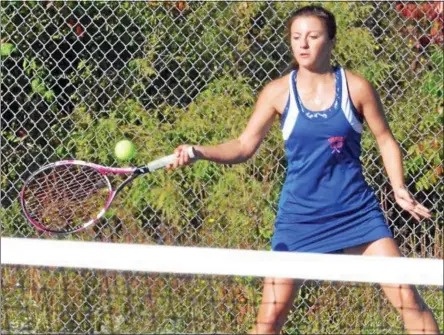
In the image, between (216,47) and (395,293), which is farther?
(216,47)

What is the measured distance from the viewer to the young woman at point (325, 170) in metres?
4.21

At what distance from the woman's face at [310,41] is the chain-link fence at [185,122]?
75.7 inches

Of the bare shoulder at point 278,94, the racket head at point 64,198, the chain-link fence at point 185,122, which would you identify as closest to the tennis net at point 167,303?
the chain-link fence at point 185,122

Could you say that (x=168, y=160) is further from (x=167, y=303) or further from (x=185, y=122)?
(x=185, y=122)

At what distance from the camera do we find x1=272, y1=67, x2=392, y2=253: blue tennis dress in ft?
13.9

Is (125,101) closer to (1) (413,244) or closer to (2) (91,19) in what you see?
(2) (91,19)

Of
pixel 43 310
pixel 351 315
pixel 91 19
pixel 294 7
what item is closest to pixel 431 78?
pixel 294 7

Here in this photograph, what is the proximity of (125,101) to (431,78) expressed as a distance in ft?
5.12

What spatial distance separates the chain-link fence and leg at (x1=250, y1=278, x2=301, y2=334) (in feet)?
5.63

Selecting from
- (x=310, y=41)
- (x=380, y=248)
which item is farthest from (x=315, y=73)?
(x=380, y=248)

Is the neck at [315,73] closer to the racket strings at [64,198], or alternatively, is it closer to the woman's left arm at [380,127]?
the woman's left arm at [380,127]

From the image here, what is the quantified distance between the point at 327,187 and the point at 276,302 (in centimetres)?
42

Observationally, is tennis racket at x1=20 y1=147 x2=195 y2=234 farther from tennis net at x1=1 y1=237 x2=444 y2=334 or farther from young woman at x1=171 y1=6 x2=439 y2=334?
young woman at x1=171 y1=6 x2=439 y2=334

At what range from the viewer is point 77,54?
6309 mm
